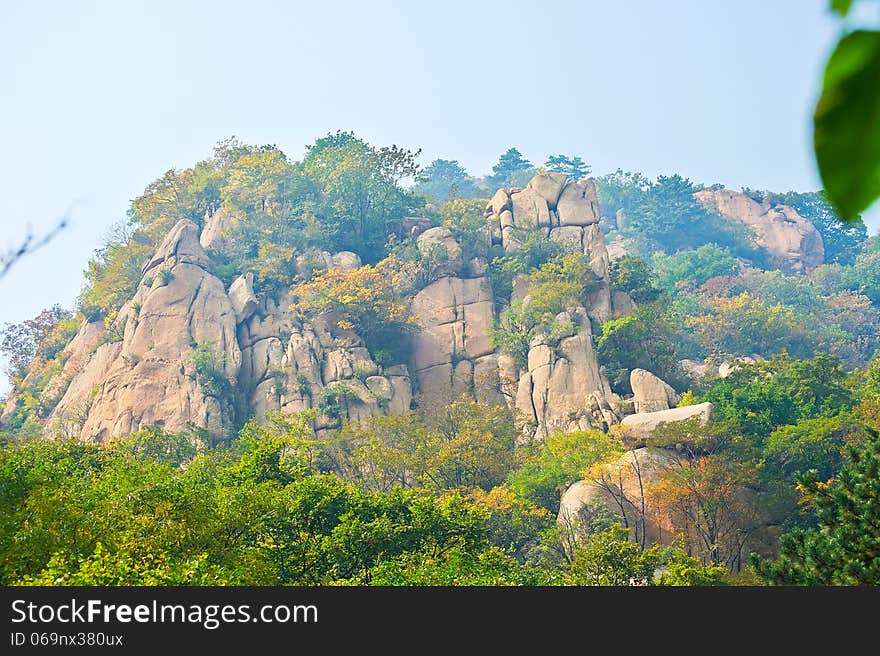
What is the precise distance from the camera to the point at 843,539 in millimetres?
12242

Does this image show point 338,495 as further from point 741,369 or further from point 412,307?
point 412,307

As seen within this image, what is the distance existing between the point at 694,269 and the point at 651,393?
24.4 m

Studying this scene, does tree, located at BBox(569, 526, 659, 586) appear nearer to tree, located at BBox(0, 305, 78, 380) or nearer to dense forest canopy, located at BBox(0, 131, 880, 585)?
dense forest canopy, located at BBox(0, 131, 880, 585)

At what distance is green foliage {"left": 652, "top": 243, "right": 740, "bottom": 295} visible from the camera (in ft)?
163

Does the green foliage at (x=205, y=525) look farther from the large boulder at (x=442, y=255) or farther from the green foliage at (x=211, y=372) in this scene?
the large boulder at (x=442, y=255)

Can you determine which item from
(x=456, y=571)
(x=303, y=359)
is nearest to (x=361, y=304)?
(x=303, y=359)

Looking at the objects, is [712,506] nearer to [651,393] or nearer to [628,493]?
[628,493]

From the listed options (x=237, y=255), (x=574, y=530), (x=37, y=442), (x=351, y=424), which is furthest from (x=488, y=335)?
(x=37, y=442)

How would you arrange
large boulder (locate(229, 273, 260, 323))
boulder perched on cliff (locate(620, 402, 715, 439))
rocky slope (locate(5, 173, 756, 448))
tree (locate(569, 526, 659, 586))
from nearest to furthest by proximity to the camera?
tree (locate(569, 526, 659, 586)), boulder perched on cliff (locate(620, 402, 715, 439)), rocky slope (locate(5, 173, 756, 448)), large boulder (locate(229, 273, 260, 323))

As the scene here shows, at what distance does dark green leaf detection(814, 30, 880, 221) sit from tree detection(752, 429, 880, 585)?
1266cm

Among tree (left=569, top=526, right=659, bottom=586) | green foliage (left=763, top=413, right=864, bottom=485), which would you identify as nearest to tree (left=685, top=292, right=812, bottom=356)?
green foliage (left=763, top=413, right=864, bottom=485)

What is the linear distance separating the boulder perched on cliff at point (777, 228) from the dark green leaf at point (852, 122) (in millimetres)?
59768

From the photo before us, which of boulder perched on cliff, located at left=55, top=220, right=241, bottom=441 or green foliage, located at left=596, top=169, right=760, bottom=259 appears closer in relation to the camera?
boulder perched on cliff, located at left=55, top=220, right=241, bottom=441

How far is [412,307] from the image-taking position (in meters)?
34.4
